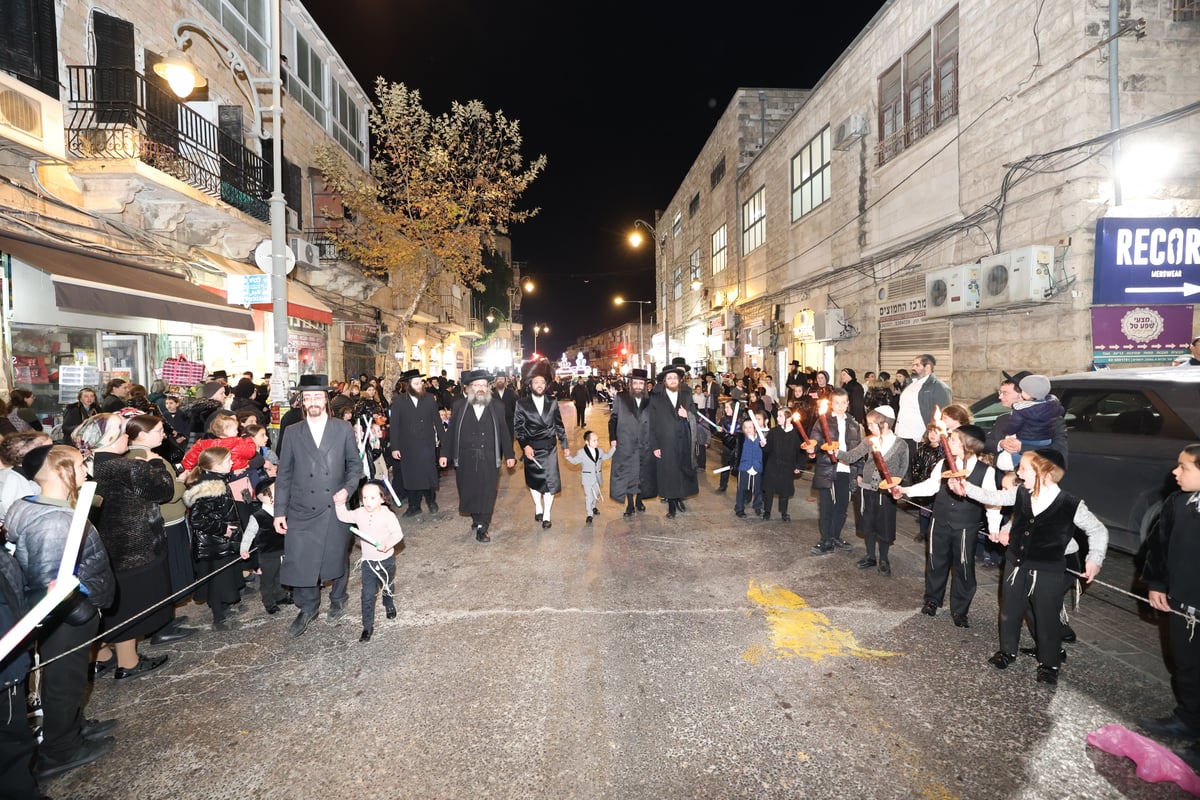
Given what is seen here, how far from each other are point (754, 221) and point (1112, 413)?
21604mm

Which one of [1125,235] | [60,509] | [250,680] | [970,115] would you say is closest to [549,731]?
[250,680]

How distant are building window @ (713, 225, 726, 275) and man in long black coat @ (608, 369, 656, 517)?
949 inches

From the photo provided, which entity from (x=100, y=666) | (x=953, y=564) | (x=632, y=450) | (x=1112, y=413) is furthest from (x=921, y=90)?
(x=100, y=666)

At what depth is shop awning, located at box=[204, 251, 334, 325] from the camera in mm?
13508

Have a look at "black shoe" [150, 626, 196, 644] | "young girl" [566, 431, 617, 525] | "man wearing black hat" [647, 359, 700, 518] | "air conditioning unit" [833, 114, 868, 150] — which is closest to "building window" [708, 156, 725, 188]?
"air conditioning unit" [833, 114, 868, 150]

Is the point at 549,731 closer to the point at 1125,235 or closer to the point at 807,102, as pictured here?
the point at 1125,235

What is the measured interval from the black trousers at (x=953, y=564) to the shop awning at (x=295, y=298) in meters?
12.9

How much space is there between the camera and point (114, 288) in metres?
8.55

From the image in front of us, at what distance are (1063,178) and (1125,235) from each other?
51.3 inches

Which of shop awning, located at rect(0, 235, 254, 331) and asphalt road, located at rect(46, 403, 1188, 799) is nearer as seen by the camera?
asphalt road, located at rect(46, 403, 1188, 799)

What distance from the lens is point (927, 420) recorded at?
7832 millimetres

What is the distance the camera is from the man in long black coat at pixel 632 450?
8258 millimetres

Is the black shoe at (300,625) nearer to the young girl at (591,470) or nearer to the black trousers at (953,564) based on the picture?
the young girl at (591,470)

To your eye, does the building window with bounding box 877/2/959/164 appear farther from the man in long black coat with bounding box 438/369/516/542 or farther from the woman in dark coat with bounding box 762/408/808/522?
the man in long black coat with bounding box 438/369/516/542
